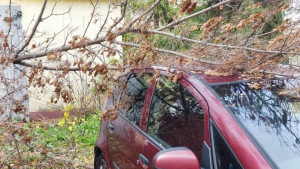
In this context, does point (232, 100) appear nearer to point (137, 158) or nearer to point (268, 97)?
point (268, 97)

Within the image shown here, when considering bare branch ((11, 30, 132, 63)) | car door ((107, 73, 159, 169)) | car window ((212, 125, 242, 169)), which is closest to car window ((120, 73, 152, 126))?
car door ((107, 73, 159, 169))

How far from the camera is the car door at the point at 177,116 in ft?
7.19

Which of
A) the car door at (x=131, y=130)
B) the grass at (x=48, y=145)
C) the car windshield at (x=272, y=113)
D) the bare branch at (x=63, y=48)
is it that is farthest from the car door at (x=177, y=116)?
the grass at (x=48, y=145)

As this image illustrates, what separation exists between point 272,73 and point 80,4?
6.97m

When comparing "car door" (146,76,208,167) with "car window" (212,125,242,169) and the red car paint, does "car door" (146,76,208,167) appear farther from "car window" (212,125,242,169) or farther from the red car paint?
"car window" (212,125,242,169)

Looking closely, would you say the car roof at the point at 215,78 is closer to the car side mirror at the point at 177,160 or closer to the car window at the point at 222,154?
the car window at the point at 222,154

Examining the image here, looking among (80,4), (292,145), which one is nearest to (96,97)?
(292,145)

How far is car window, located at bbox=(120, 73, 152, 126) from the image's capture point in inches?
119

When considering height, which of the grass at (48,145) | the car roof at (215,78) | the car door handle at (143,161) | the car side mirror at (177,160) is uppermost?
the car roof at (215,78)

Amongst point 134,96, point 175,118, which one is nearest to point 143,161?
point 175,118

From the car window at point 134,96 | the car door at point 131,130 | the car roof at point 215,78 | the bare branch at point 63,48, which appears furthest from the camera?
the bare branch at point 63,48

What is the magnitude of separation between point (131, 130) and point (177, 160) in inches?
44.9

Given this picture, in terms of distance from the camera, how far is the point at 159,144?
8.09 ft

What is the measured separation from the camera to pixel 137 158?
2719 millimetres
